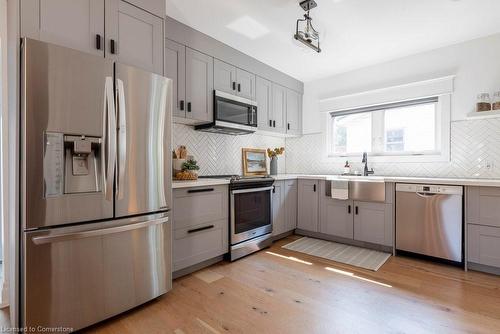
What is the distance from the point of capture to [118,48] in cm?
182

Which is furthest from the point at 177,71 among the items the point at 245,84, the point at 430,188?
the point at 430,188

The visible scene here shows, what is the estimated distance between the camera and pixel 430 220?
272cm

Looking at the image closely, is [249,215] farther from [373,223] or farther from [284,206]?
[373,223]

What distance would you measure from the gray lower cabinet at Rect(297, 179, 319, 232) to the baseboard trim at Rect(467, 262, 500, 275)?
5.46 ft

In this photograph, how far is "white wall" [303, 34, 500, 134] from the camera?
284 cm

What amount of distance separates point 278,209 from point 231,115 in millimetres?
1433

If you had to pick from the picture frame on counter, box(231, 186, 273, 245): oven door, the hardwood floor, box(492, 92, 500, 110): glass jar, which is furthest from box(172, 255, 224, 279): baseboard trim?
box(492, 92, 500, 110): glass jar

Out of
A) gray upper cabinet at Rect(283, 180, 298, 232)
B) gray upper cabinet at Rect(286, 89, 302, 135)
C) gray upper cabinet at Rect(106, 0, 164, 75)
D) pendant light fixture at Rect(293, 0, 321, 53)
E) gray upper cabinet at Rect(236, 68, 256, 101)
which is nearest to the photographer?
gray upper cabinet at Rect(106, 0, 164, 75)

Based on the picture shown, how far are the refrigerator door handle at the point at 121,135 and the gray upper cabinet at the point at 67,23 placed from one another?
0.30 metres

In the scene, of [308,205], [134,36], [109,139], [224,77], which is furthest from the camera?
[308,205]

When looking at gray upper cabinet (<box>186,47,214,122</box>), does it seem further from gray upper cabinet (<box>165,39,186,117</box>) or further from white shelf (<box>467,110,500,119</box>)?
white shelf (<box>467,110,500,119</box>)

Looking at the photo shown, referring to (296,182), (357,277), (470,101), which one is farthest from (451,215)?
(296,182)

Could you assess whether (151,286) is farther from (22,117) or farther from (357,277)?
(357,277)

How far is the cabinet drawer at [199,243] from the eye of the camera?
2.31 metres
